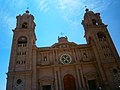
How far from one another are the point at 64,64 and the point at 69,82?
4056mm

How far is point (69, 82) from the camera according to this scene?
89.5 ft

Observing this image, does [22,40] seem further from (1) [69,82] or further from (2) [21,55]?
(1) [69,82]

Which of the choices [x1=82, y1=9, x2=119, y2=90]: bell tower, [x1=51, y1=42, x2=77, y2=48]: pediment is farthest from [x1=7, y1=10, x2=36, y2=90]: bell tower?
[x1=82, y1=9, x2=119, y2=90]: bell tower

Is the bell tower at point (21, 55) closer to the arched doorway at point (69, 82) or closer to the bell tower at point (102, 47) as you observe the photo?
the arched doorway at point (69, 82)

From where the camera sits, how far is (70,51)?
28.9m

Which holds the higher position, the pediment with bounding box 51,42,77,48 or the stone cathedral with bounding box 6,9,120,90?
the pediment with bounding box 51,42,77,48

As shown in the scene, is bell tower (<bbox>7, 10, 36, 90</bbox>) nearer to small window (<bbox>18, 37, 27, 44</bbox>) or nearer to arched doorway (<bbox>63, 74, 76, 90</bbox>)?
small window (<bbox>18, 37, 27, 44</bbox>)

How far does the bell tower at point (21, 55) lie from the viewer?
23656 mm


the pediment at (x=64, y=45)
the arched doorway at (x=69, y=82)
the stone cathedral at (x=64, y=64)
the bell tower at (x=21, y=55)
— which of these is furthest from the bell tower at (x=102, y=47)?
the bell tower at (x=21, y=55)

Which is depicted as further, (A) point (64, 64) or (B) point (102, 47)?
(B) point (102, 47)

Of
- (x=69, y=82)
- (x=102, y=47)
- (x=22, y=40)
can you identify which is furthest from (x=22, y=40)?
(x=102, y=47)

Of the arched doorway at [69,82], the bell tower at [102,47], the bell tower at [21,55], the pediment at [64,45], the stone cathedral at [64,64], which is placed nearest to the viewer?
the bell tower at [21,55]

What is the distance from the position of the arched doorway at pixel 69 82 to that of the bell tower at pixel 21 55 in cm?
742

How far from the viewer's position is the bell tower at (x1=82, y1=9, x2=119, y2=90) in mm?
24920
